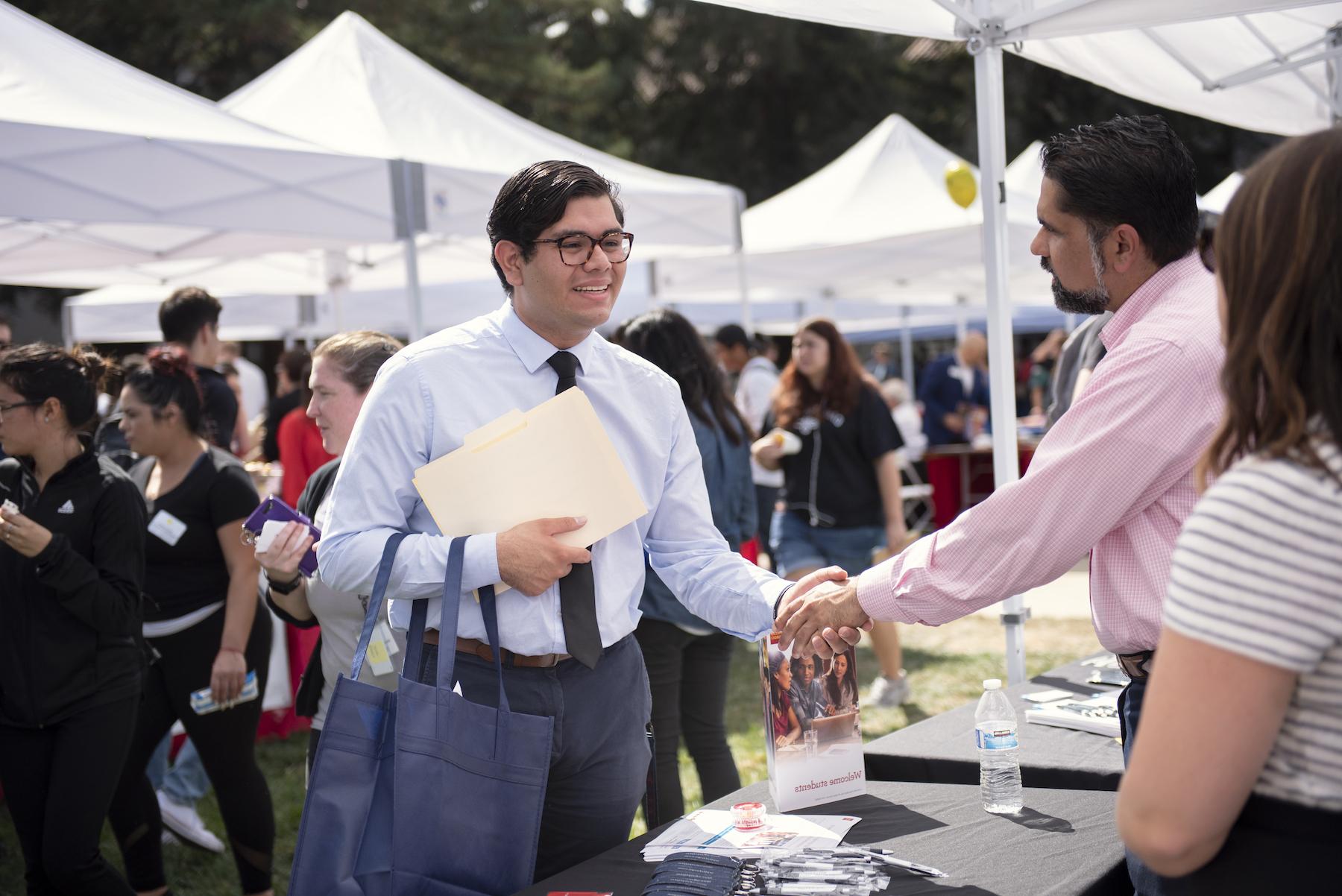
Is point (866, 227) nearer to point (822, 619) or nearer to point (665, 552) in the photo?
point (665, 552)

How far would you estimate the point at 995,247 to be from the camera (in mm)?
3389

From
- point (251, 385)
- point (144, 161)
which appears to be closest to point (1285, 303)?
point (144, 161)

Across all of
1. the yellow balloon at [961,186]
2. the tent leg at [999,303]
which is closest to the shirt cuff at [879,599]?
the tent leg at [999,303]

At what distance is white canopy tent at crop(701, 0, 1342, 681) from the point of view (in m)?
3.02

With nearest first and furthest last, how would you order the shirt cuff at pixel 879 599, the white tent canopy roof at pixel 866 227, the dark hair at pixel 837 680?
the shirt cuff at pixel 879 599 < the dark hair at pixel 837 680 < the white tent canopy roof at pixel 866 227

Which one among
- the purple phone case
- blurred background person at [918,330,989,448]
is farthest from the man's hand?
blurred background person at [918,330,989,448]

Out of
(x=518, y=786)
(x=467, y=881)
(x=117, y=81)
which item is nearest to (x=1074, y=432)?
(x=518, y=786)

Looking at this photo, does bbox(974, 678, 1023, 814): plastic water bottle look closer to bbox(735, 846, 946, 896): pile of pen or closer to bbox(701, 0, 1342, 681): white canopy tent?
bbox(735, 846, 946, 896): pile of pen

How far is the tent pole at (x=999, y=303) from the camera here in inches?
131

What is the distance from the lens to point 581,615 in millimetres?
2072

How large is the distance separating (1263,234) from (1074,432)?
735 millimetres

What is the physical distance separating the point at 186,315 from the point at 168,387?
163 cm

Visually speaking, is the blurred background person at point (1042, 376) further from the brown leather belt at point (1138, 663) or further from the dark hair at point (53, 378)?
the brown leather belt at point (1138, 663)

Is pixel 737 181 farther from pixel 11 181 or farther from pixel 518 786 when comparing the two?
pixel 518 786
